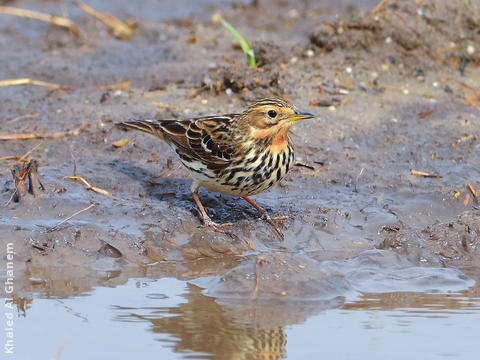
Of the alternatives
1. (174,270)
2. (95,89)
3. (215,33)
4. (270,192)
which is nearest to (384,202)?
(270,192)

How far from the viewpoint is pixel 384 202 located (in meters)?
8.73

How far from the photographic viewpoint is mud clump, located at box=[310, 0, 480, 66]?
11562 millimetres

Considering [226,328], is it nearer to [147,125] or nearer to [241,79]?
[147,125]

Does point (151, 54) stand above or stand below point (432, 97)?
above

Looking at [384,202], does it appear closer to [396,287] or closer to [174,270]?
[396,287]

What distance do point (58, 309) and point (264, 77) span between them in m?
4.93

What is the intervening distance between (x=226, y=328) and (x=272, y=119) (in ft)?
8.17

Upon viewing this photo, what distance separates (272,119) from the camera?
7.86 m

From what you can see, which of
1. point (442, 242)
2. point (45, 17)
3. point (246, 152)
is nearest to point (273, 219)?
point (246, 152)

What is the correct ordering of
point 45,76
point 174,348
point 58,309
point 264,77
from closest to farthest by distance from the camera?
point 174,348 < point 58,309 < point 264,77 < point 45,76

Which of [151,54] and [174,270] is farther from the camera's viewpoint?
[151,54]

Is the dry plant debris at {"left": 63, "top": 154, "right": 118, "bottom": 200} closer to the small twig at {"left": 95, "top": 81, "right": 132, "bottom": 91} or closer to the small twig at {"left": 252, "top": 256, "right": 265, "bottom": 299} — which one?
the small twig at {"left": 252, "top": 256, "right": 265, "bottom": 299}

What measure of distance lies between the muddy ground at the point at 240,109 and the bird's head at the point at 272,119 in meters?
0.96

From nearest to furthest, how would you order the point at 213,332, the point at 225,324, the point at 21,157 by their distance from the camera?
the point at 213,332 → the point at 225,324 → the point at 21,157
